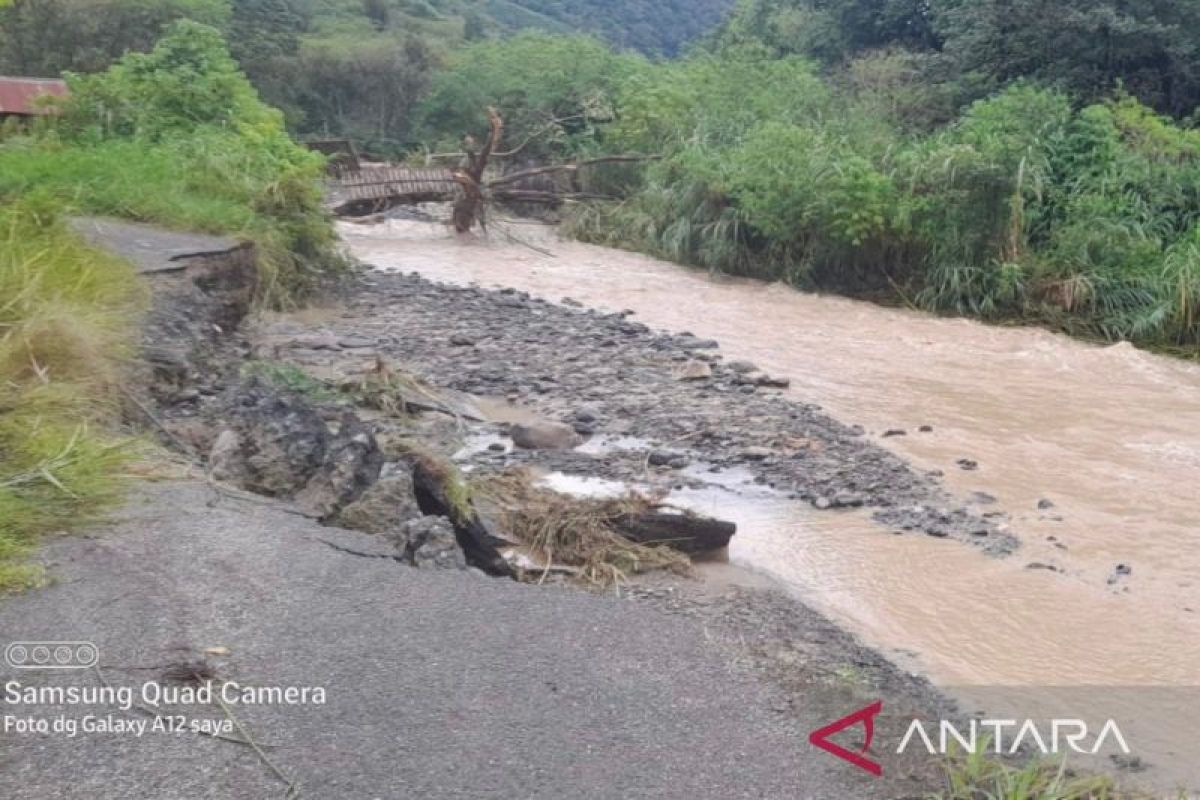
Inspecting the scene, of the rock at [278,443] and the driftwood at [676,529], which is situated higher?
the rock at [278,443]

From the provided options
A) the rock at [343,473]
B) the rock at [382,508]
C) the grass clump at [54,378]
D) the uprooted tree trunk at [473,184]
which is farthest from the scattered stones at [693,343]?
the rock at [382,508]

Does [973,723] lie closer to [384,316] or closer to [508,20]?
[384,316]

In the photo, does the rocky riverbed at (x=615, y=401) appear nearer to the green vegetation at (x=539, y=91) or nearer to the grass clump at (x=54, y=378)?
the grass clump at (x=54, y=378)

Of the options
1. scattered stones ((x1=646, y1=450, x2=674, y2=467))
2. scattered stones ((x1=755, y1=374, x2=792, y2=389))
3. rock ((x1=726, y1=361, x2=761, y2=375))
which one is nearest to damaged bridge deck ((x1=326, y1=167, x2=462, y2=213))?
rock ((x1=726, y1=361, x2=761, y2=375))

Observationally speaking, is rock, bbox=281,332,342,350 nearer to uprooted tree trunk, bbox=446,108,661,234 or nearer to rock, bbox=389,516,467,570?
rock, bbox=389,516,467,570

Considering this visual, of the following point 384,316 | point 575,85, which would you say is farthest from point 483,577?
point 575,85

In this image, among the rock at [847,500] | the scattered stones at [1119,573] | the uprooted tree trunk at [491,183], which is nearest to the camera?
the scattered stones at [1119,573]

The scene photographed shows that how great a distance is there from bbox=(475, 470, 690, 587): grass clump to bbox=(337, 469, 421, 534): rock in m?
0.67

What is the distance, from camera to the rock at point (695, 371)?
10727 mm

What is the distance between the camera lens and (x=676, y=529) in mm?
6168

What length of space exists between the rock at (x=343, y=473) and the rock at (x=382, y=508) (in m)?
0.09

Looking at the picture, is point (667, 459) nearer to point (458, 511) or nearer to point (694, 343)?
point (458, 511)

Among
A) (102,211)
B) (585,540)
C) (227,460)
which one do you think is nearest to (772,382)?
(585,540)

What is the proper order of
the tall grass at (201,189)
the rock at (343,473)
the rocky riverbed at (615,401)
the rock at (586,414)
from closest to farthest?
the rock at (343,473) → the rocky riverbed at (615,401) → the rock at (586,414) → the tall grass at (201,189)
